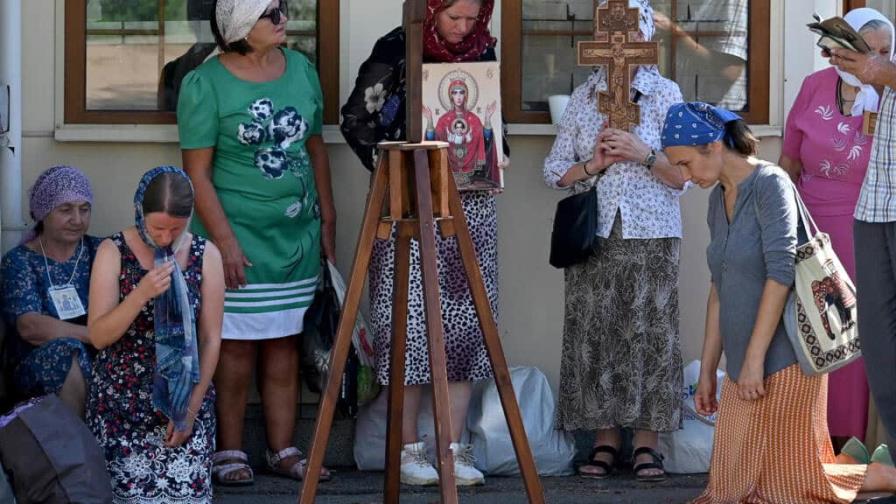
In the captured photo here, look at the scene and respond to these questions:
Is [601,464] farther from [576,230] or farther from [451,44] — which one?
[451,44]

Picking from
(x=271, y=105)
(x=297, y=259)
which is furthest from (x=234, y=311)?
(x=271, y=105)

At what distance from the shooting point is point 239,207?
643 centimetres

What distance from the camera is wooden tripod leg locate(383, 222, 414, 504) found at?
5.35 metres

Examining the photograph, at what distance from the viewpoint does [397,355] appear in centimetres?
543

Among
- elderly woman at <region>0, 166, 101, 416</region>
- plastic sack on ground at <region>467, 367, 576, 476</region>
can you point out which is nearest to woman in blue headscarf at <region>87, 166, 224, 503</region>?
elderly woman at <region>0, 166, 101, 416</region>

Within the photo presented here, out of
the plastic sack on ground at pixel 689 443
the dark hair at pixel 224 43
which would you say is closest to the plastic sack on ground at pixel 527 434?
the plastic sack on ground at pixel 689 443

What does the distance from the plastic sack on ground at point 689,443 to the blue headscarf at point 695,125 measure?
60.5 inches

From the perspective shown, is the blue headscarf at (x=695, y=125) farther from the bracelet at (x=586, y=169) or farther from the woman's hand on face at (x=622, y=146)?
the bracelet at (x=586, y=169)

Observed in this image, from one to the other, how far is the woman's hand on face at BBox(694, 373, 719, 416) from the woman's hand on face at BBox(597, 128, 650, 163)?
0.97 meters

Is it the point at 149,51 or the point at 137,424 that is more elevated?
the point at 149,51

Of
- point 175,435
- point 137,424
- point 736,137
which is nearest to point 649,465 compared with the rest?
point 736,137

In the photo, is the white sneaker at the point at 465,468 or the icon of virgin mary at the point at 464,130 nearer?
the icon of virgin mary at the point at 464,130

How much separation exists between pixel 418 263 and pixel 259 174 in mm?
742

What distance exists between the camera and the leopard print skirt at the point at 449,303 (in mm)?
6426
